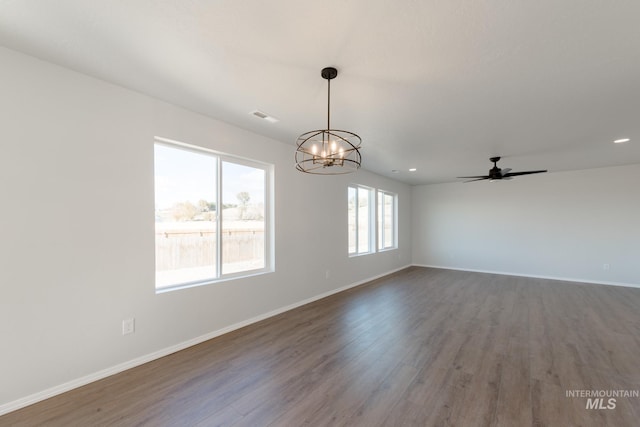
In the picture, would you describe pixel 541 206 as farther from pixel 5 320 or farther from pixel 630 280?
pixel 5 320

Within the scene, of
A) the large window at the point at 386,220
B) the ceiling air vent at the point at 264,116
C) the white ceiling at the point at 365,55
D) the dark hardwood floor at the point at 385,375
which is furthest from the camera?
the large window at the point at 386,220

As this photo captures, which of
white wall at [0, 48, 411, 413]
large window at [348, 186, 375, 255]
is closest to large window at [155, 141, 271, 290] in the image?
white wall at [0, 48, 411, 413]

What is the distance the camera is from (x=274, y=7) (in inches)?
61.5

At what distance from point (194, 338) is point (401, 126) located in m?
3.56

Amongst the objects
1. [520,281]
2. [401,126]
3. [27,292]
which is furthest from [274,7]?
[520,281]

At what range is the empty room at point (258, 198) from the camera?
1.79 metres

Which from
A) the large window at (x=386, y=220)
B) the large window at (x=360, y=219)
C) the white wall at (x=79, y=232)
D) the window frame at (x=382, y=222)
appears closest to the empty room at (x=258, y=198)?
the white wall at (x=79, y=232)

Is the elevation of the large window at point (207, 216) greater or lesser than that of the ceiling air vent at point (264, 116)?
lesser

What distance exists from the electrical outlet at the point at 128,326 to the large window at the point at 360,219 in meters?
4.02

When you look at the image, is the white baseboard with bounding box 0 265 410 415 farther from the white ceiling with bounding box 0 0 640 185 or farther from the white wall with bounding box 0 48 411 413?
the white ceiling with bounding box 0 0 640 185

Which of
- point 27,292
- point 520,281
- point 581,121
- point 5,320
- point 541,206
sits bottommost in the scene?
point 520,281

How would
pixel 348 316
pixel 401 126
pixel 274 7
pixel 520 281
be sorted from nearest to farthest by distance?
pixel 274 7
pixel 401 126
pixel 348 316
pixel 520 281

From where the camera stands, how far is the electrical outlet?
251 cm

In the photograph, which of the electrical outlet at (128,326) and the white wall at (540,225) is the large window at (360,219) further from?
the electrical outlet at (128,326)
